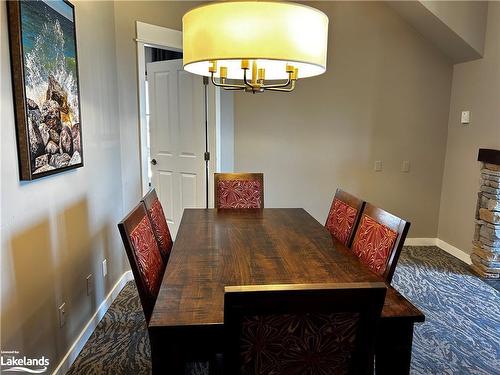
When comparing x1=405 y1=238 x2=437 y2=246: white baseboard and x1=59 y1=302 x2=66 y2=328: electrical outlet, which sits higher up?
x1=59 y1=302 x2=66 y2=328: electrical outlet

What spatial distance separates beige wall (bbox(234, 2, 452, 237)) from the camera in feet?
12.6

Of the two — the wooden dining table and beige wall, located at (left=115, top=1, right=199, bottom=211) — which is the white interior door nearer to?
beige wall, located at (left=115, top=1, right=199, bottom=211)

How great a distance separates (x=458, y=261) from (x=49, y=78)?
384 centimetres

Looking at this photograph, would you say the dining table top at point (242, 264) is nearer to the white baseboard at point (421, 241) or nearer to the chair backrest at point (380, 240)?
the chair backrest at point (380, 240)

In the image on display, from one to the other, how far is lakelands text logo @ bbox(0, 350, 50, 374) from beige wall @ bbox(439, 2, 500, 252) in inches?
146

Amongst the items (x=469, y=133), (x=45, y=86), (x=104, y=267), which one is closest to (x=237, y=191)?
(x=104, y=267)

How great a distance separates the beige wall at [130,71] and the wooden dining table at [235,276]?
0.96 metres

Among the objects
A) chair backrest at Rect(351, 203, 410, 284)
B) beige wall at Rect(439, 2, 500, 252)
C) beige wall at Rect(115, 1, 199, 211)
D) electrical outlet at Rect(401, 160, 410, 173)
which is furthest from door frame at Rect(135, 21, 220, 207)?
beige wall at Rect(439, 2, 500, 252)

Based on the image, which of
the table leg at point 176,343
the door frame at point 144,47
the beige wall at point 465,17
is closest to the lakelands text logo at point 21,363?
the table leg at point 176,343

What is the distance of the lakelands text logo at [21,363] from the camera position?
1.45 meters

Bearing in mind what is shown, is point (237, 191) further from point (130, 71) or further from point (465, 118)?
point (465, 118)

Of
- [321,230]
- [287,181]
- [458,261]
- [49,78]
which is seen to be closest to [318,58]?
[321,230]

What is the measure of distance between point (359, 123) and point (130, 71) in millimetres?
2405

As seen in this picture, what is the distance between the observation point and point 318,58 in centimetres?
163
